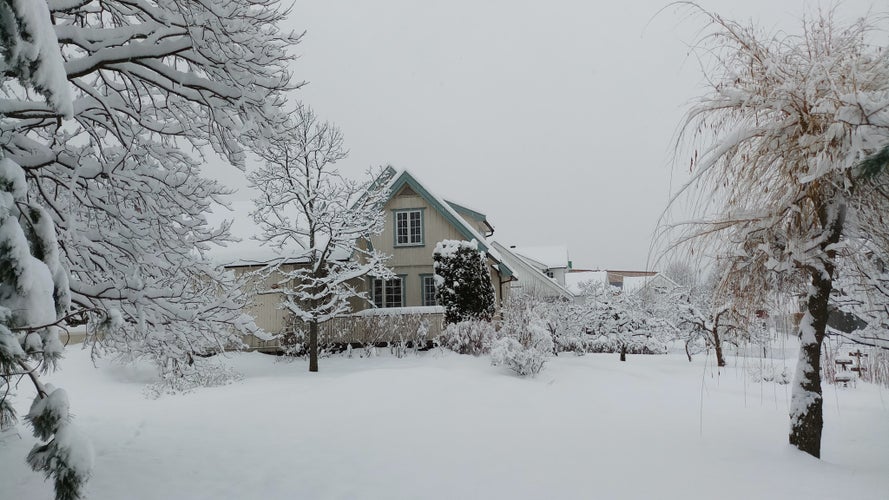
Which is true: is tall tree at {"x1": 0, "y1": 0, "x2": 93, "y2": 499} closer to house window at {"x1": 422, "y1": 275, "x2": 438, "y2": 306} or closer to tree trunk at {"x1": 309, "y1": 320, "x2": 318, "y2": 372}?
tree trunk at {"x1": 309, "y1": 320, "x2": 318, "y2": 372}

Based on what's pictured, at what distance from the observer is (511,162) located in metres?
135

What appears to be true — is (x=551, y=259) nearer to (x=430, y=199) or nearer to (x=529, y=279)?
(x=529, y=279)

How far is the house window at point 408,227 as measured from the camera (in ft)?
64.6

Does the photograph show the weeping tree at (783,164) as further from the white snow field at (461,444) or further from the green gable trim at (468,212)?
the green gable trim at (468,212)

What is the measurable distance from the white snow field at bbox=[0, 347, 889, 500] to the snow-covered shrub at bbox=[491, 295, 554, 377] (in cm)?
108

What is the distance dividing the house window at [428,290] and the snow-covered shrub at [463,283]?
2.30 meters

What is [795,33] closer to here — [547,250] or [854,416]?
[854,416]

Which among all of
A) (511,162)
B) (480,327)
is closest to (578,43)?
(511,162)

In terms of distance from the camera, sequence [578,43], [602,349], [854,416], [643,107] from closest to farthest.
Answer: [643,107] → [854,416] → [602,349] → [578,43]

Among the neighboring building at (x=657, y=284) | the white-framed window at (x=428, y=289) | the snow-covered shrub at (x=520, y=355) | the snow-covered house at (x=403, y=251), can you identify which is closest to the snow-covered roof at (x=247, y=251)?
the snow-covered house at (x=403, y=251)

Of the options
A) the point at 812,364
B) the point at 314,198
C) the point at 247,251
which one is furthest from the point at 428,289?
the point at 812,364

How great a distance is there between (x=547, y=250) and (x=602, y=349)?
1810 centimetres

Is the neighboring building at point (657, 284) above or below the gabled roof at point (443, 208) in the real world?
below

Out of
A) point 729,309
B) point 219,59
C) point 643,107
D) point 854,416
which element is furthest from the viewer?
point 854,416
